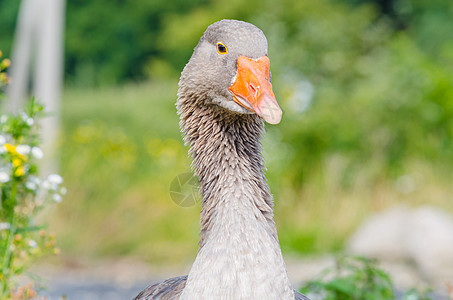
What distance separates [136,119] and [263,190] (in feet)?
34.4

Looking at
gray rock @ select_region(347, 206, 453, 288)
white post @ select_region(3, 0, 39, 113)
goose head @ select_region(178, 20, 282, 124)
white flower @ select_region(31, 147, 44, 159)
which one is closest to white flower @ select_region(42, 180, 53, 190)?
white flower @ select_region(31, 147, 44, 159)

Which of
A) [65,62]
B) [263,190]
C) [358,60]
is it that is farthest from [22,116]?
[65,62]

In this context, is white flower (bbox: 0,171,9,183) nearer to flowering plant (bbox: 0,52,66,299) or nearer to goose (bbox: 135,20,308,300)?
flowering plant (bbox: 0,52,66,299)

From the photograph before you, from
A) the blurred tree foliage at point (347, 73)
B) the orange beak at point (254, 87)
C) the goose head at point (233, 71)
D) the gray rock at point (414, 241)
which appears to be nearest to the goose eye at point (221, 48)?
the goose head at point (233, 71)

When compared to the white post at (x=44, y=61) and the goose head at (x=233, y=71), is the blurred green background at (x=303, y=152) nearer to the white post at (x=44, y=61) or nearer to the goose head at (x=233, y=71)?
the white post at (x=44, y=61)

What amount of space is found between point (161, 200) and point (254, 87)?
696 centimetres

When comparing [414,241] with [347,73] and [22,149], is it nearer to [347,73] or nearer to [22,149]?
[22,149]

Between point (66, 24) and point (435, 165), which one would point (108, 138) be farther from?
point (66, 24)

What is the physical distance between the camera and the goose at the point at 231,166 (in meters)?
2.47

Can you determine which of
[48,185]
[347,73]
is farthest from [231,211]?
[347,73]

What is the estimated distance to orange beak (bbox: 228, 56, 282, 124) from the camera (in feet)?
7.92

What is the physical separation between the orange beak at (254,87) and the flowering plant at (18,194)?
4.28ft

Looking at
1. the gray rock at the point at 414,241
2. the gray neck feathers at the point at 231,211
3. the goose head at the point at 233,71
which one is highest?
the gray rock at the point at 414,241

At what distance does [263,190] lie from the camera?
9.39ft
